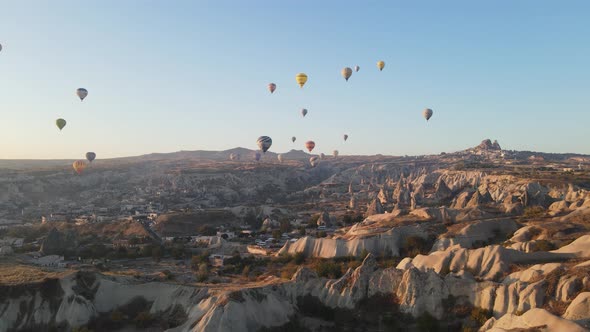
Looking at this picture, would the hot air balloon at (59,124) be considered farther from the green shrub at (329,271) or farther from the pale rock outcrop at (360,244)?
the green shrub at (329,271)

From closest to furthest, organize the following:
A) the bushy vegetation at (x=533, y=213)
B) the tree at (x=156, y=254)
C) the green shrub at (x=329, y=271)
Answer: the green shrub at (x=329, y=271), the bushy vegetation at (x=533, y=213), the tree at (x=156, y=254)

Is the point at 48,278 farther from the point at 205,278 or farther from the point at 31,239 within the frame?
the point at 31,239

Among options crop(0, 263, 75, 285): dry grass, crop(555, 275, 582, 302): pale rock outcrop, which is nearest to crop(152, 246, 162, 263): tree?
crop(0, 263, 75, 285): dry grass

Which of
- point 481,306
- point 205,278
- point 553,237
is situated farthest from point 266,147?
point 481,306

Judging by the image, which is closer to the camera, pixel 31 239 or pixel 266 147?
pixel 31 239

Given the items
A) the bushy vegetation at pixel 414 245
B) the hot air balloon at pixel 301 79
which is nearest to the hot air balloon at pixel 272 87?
the hot air balloon at pixel 301 79

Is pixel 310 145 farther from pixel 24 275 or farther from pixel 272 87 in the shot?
pixel 24 275

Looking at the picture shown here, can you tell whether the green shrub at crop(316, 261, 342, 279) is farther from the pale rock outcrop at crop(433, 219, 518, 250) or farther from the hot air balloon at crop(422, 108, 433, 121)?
the hot air balloon at crop(422, 108, 433, 121)
